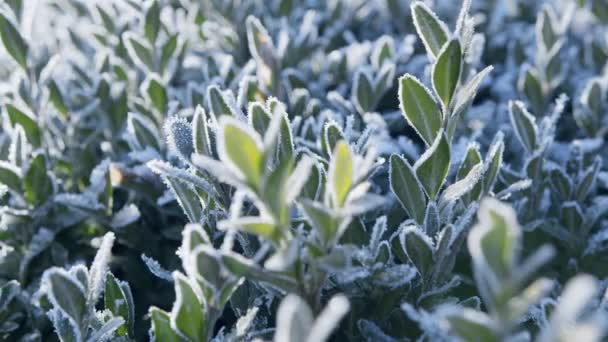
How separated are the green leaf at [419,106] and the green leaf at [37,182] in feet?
3.30

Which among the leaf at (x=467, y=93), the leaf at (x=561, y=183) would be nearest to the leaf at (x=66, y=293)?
the leaf at (x=467, y=93)

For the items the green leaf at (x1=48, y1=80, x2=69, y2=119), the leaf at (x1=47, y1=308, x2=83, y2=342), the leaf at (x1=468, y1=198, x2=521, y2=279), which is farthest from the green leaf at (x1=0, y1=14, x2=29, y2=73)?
the leaf at (x1=468, y1=198, x2=521, y2=279)

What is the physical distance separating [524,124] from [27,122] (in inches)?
54.7

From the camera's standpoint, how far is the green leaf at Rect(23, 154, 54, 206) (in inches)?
81.1

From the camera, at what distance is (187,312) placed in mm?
1412

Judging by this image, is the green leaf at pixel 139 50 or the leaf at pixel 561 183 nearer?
the leaf at pixel 561 183

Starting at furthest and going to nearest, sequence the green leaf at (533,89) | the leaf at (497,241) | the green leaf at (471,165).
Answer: the green leaf at (533,89) → the green leaf at (471,165) → the leaf at (497,241)

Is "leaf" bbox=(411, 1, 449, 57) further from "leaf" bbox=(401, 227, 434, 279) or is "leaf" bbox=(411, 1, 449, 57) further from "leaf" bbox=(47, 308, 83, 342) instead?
"leaf" bbox=(47, 308, 83, 342)

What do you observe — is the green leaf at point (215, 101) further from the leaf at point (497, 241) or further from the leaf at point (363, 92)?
the leaf at point (497, 241)

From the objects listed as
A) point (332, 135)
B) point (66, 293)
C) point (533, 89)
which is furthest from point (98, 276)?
point (533, 89)

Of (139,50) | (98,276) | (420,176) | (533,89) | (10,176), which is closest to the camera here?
(98,276)

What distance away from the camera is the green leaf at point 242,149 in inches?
45.7

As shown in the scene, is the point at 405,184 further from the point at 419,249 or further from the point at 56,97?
the point at 56,97

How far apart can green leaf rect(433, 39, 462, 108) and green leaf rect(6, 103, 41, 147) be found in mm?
1219
